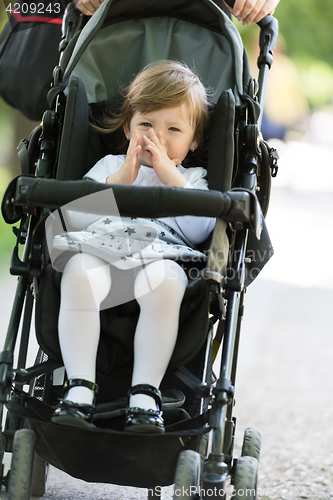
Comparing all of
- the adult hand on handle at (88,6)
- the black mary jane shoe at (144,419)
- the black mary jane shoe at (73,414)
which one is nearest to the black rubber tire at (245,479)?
the black mary jane shoe at (144,419)

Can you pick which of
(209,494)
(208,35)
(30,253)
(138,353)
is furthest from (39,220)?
(208,35)

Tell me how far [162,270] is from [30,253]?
1.31 feet

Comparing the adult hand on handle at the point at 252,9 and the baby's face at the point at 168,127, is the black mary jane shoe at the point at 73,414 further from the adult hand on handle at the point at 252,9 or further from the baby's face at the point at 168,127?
the adult hand on handle at the point at 252,9

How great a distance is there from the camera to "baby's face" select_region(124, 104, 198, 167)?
6.68 ft

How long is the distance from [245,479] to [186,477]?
0.62 ft

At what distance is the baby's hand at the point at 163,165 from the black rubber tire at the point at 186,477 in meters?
0.88

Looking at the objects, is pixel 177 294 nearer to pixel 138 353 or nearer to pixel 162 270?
pixel 162 270

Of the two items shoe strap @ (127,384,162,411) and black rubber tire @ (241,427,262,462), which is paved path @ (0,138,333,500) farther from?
shoe strap @ (127,384,162,411)

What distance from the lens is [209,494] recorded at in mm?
1457

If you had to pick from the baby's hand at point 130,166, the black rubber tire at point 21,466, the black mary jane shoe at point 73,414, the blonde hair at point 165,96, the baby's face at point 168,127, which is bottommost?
the black rubber tire at point 21,466

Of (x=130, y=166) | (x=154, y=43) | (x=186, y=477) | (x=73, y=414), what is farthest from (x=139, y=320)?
(x=154, y=43)

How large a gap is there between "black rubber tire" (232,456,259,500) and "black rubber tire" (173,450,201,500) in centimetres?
13

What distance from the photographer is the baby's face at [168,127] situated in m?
2.04

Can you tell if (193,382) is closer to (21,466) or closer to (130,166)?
(21,466)
